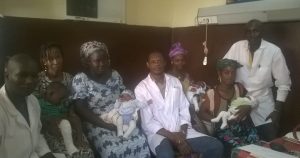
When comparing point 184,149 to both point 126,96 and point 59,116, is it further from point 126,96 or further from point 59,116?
point 59,116

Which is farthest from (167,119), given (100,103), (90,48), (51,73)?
(51,73)

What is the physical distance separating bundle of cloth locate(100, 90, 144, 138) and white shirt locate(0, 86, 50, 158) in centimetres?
80

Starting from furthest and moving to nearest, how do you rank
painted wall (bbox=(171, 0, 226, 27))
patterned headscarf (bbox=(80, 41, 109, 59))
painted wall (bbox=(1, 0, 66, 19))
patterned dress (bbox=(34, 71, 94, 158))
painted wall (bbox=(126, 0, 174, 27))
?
painted wall (bbox=(126, 0, 174, 27)) → painted wall (bbox=(171, 0, 226, 27)) → painted wall (bbox=(1, 0, 66, 19)) → patterned headscarf (bbox=(80, 41, 109, 59)) → patterned dress (bbox=(34, 71, 94, 158))

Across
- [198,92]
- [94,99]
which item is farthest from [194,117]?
[94,99]

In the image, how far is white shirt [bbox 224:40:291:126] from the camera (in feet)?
10.1

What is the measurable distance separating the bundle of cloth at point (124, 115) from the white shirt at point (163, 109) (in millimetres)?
126

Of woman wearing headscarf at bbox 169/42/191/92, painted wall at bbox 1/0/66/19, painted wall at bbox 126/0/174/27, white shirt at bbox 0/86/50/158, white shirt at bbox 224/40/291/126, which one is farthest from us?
painted wall at bbox 126/0/174/27

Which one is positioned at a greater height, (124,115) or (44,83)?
(44,83)

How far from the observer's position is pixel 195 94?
3426 millimetres

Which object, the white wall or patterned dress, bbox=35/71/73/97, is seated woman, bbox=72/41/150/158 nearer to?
patterned dress, bbox=35/71/73/97

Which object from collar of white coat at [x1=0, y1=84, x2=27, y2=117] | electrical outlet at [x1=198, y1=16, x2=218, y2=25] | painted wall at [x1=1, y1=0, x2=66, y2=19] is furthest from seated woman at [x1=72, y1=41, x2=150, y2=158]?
electrical outlet at [x1=198, y1=16, x2=218, y2=25]

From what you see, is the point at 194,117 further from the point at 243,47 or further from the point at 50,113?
the point at 50,113

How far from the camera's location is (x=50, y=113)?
2.70m

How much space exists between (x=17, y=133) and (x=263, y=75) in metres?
2.34
